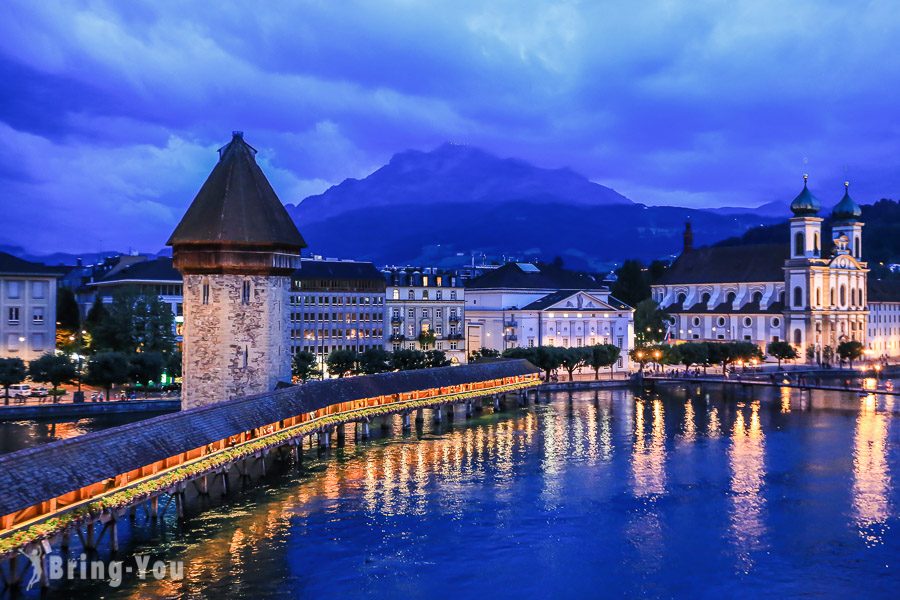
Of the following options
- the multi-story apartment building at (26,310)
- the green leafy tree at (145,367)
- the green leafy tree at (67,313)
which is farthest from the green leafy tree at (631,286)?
the multi-story apartment building at (26,310)

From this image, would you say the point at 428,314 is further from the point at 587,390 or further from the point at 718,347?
the point at 718,347

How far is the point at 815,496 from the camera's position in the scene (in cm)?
4122

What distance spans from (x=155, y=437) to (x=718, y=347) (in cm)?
8038

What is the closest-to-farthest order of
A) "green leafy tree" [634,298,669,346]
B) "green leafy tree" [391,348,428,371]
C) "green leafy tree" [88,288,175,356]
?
1. "green leafy tree" [88,288,175,356]
2. "green leafy tree" [391,348,428,371]
3. "green leafy tree" [634,298,669,346]

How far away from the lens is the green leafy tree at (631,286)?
477ft

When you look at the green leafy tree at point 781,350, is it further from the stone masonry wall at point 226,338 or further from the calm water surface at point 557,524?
the stone masonry wall at point 226,338

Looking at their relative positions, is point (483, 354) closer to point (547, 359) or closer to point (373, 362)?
point (547, 359)

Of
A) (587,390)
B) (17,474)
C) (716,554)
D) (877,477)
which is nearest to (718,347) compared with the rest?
(587,390)

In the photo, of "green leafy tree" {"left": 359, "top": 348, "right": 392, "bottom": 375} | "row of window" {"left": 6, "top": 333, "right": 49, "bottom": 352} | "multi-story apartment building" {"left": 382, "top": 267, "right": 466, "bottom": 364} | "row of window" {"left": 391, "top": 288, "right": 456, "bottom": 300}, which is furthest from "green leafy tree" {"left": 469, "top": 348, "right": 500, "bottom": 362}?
"row of window" {"left": 6, "top": 333, "right": 49, "bottom": 352}

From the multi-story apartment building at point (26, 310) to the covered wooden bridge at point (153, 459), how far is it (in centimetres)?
3191

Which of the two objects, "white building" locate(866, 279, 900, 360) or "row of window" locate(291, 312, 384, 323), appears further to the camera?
"white building" locate(866, 279, 900, 360)

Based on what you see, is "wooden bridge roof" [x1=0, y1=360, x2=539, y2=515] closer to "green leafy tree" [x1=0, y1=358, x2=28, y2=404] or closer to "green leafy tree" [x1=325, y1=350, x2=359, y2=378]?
"green leafy tree" [x1=325, y1=350, x2=359, y2=378]

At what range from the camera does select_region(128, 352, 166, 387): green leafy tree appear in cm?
→ 7250

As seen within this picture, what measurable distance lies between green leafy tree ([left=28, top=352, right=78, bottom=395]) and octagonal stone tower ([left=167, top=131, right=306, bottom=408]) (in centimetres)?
2680
